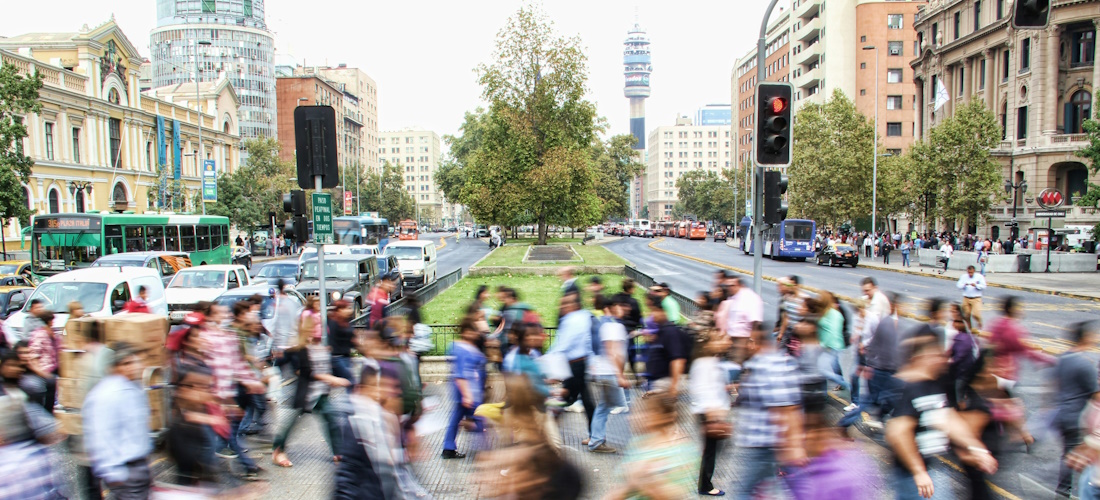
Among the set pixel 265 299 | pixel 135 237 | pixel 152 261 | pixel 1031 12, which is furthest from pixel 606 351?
pixel 135 237

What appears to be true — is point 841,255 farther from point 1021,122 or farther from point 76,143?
point 76,143

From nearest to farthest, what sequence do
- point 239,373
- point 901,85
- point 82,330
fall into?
1. point 239,373
2. point 82,330
3. point 901,85

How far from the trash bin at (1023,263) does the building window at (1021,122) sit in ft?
71.0

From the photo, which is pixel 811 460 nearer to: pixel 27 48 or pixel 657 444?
pixel 657 444

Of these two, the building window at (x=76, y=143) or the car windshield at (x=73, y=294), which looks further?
the building window at (x=76, y=143)

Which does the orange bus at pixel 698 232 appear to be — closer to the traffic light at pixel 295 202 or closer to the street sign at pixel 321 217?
the street sign at pixel 321 217

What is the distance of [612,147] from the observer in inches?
3696

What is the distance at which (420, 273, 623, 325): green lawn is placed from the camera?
55.0ft

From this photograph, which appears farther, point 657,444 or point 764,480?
point 764,480

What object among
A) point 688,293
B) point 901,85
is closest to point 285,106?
point 901,85

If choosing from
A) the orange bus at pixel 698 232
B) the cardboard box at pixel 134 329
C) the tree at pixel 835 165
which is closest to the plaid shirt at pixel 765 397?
the cardboard box at pixel 134 329

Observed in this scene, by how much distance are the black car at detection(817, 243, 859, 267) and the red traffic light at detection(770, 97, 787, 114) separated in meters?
30.4

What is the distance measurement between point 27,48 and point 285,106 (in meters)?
70.6

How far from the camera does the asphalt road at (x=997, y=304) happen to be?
6820mm
